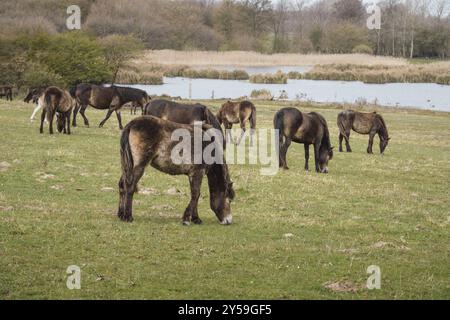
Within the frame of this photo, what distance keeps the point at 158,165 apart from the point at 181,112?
6.39 meters

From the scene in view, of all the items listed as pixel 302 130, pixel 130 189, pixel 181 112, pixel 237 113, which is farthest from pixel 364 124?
pixel 130 189

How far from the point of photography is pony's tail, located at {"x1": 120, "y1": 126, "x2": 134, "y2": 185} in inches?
360

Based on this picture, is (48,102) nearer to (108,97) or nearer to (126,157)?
(108,97)

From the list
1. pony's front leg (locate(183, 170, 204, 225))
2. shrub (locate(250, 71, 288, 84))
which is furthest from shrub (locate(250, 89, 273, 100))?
pony's front leg (locate(183, 170, 204, 225))

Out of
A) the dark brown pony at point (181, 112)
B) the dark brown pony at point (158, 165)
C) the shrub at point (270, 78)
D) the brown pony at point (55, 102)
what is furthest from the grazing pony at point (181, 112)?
the shrub at point (270, 78)

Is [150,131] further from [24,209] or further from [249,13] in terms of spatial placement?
[249,13]

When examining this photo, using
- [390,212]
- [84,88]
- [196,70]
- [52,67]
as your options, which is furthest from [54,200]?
[196,70]

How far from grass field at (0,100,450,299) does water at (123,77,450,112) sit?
29087 millimetres

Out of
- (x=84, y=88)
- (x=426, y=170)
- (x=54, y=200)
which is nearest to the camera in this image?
(x=54, y=200)

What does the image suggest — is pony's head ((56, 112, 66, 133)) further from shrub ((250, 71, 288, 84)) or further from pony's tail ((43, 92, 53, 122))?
shrub ((250, 71, 288, 84))

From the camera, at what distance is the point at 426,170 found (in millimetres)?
17641

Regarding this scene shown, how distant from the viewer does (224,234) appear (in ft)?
29.7

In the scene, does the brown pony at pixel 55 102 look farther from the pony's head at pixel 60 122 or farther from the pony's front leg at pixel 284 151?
the pony's front leg at pixel 284 151
